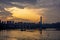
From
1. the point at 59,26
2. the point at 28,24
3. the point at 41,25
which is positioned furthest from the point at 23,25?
the point at 59,26

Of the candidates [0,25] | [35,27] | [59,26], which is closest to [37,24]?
[35,27]

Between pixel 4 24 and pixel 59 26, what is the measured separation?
3594 centimetres

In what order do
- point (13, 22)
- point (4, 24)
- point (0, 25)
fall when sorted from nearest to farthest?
1. point (0, 25)
2. point (4, 24)
3. point (13, 22)

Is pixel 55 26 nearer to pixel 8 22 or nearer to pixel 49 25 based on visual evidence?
pixel 49 25

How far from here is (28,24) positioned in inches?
5974

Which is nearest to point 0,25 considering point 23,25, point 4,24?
point 4,24

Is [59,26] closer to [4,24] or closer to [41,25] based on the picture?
[41,25]

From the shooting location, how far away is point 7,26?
14788 centimetres

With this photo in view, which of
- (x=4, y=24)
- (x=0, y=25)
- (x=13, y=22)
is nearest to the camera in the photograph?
(x=0, y=25)

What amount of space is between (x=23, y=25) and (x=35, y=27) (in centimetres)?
971

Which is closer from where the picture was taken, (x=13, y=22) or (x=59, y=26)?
(x=59, y=26)

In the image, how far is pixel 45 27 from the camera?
497 ft

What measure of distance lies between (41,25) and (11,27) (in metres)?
20.9

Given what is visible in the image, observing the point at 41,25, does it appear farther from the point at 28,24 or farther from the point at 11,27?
the point at 11,27
